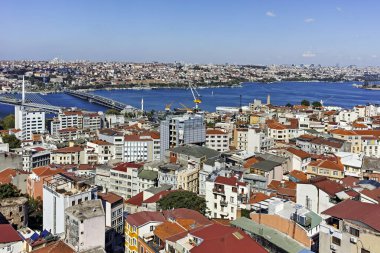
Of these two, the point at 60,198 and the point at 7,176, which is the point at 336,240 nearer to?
the point at 60,198

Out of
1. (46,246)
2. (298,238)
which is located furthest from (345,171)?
(46,246)

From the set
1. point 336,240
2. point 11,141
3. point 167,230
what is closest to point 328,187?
point 336,240

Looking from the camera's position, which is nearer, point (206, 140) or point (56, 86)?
point (206, 140)

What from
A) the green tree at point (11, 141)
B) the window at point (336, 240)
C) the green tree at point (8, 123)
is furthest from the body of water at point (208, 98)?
the window at point (336, 240)

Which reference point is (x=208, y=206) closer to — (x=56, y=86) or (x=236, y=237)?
(x=236, y=237)

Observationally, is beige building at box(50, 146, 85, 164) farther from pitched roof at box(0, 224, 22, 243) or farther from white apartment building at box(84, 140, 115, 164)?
pitched roof at box(0, 224, 22, 243)

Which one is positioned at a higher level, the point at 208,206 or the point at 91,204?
the point at 91,204
